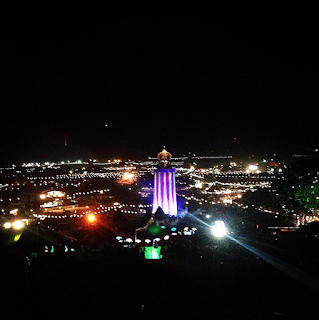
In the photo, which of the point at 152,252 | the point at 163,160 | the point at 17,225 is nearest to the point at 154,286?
the point at 152,252

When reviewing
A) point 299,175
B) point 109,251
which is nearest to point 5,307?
point 109,251

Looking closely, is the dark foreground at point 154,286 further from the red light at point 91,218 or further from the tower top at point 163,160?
the tower top at point 163,160

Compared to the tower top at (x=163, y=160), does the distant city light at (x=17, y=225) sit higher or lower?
lower

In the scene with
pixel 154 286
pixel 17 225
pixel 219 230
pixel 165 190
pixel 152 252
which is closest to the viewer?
pixel 154 286

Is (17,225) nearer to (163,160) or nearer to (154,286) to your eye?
(163,160)

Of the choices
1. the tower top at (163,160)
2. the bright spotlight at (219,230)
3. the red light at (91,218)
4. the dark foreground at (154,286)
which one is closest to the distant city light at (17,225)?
the dark foreground at (154,286)

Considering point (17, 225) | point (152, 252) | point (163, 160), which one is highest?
point (163, 160)

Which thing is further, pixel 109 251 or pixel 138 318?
pixel 109 251

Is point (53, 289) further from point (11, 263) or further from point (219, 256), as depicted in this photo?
point (219, 256)

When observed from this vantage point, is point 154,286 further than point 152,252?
No
